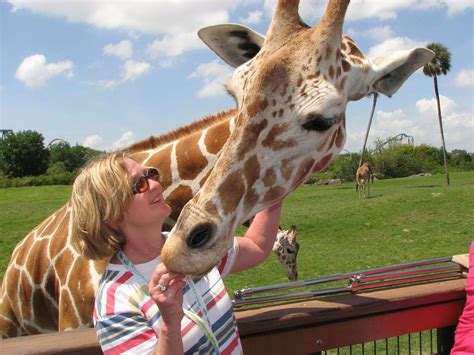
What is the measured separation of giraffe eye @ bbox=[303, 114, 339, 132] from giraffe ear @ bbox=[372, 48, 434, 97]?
17.9 inches

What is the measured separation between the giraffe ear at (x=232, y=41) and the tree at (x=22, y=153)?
4251 cm

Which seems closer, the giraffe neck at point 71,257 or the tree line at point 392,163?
the giraffe neck at point 71,257

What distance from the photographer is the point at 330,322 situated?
2172mm

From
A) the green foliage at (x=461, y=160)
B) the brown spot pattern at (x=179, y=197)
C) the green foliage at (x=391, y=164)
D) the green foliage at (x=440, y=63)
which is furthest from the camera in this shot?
the green foliage at (x=461, y=160)

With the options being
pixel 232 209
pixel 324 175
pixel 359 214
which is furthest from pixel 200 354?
pixel 324 175

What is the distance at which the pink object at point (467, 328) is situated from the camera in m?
2.40

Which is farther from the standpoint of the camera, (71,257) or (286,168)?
(71,257)

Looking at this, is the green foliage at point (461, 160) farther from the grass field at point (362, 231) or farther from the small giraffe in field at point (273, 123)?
the small giraffe in field at point (273, 123)

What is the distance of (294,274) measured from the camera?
4.45m

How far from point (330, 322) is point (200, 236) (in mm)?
871

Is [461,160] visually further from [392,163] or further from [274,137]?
[274,137]

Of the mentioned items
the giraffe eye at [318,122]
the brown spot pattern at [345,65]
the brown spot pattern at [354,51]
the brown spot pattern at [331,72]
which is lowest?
the giraffe eye at [318,122]

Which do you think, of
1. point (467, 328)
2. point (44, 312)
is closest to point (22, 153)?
point (44, 312)

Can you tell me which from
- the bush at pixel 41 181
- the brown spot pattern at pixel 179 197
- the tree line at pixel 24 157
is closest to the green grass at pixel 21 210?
the bush at pixel 41 181
